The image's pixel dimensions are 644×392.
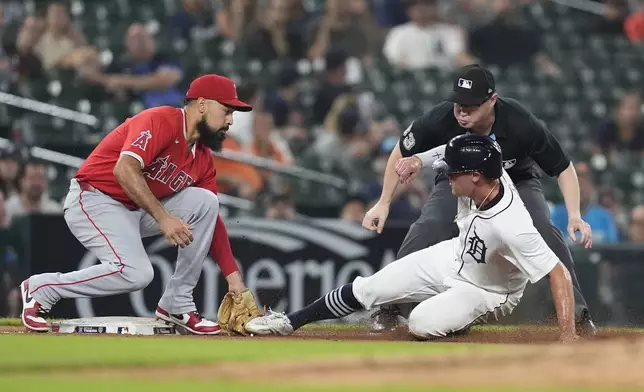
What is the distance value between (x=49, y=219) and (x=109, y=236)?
2.99 m

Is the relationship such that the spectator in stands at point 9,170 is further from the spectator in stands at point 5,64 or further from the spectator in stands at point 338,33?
the spectator in stands at point 338,33

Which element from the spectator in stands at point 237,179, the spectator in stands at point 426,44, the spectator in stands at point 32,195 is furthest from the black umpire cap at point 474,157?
the spectator in stands at point 426,44

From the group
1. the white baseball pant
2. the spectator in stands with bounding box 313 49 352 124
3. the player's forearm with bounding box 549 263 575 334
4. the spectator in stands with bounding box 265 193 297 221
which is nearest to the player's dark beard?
the white baseball pant

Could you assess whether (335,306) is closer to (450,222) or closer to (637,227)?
(450,222)

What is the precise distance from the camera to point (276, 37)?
13516 mm

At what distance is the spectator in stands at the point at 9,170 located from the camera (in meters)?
10.3

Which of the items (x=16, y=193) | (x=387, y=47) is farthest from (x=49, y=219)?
(x=387, y=47)

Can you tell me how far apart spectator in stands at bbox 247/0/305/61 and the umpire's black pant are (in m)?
6.01

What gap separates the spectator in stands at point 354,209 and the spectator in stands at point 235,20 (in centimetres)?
303

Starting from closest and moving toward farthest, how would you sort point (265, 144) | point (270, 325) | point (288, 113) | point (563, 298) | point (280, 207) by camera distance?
point (563, 298) → point (270, 325) → point (280, 207) → point (265, 144) → point (288, 113)

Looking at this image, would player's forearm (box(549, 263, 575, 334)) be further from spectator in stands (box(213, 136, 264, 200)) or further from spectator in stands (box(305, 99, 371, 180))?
spectator in stands (box(305, 99, 371, 180))

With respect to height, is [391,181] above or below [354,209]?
above

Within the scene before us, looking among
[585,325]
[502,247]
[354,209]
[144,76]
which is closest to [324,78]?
[144,76]

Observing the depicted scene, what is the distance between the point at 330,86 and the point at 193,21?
1.84 meters
